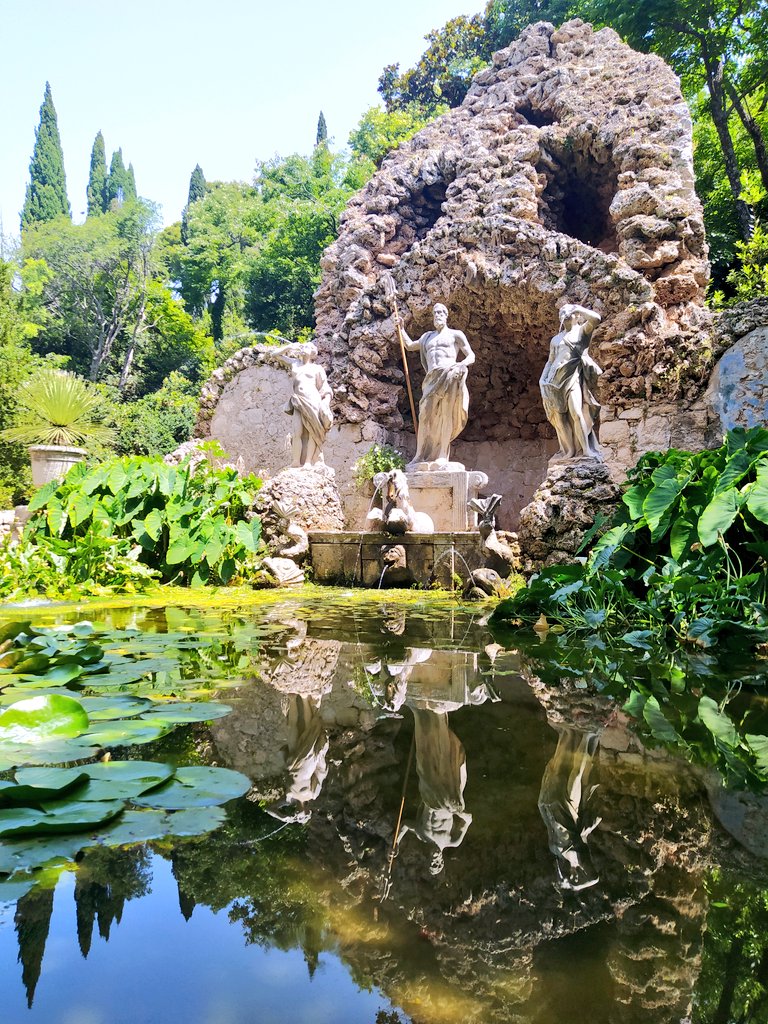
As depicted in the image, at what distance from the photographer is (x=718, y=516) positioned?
3.20 meters

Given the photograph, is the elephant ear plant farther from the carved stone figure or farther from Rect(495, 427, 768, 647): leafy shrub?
Rect(495, 427, 768, 647): leafy shrub

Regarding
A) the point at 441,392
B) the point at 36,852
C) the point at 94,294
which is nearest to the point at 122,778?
the point at 36,852

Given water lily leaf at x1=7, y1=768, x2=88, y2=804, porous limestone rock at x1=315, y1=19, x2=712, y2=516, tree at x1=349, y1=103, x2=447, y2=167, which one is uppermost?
tree at x1=349, y1=103, x2=447, y2=167

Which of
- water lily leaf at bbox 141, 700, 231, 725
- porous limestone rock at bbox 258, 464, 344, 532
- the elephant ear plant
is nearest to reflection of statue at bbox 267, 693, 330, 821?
water lily leaf at bbox 141, 700, 231, 725

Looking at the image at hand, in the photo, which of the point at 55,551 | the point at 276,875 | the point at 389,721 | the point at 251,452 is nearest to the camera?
the point at 276,875

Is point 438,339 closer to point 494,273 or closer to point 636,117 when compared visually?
point 494,273

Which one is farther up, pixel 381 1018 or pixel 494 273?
pixel 494 273

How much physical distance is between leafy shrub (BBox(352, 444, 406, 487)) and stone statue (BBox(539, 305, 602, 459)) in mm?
3540

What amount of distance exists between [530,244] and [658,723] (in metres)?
10.3

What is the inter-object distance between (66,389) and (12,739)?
905 cm

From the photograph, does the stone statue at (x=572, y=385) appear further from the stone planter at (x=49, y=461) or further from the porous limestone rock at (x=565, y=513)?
the stone planter at (x=49, y=461)

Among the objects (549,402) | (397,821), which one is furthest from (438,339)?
(397,821)

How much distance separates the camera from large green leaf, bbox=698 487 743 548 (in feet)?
10.3

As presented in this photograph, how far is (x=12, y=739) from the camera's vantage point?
1484 millimetres
